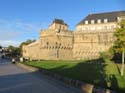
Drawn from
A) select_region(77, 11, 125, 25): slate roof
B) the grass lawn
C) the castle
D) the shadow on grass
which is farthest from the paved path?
select_region(77, 11, 125, 25): slate roof

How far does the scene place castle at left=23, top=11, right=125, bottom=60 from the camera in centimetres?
9931

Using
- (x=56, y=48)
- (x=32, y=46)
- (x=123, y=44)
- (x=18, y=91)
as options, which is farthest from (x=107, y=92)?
(x=32, y=46)

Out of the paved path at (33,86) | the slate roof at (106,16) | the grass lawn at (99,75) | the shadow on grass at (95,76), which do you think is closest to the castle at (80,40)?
the slate roof at (106,16)

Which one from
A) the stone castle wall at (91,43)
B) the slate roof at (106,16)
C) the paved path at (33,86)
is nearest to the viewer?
the paved path at (33,86)

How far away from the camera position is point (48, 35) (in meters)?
103

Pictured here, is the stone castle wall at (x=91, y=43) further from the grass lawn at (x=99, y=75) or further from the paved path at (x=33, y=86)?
the paved path at (x=33, y=86)

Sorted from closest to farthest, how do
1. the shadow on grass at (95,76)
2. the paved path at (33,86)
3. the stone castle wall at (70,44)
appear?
the paved path at (33,86), the shadow on grass at (95,76), the stone castle wall at (70,44)

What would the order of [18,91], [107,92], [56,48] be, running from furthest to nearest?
[56,48]
[18,91]
[107,92]

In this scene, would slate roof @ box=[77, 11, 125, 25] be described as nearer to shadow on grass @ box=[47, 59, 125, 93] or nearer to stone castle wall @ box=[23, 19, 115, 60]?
stone castle wall @ box=[23, 19, 115, 60]

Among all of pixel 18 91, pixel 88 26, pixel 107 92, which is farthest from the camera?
pixel 88 26

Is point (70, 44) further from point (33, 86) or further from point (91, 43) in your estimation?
point (33, 86)

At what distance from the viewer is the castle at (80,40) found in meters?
99.3

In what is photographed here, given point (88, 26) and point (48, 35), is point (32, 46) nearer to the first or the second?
point (48, 35)

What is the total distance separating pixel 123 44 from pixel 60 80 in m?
18.6
